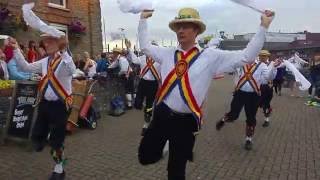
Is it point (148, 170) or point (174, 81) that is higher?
point (174, 81)

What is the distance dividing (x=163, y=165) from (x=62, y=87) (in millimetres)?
1910

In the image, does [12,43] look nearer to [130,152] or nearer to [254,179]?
[130,152]

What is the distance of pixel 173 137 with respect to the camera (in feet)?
14.7

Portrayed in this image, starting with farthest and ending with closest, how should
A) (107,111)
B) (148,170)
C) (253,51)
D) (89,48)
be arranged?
(89,48), (107,111), (148,170), (253,51)

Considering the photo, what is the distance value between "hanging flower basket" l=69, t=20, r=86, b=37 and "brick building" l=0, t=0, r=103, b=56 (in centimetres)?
8

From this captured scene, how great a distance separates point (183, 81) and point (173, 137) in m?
0.53

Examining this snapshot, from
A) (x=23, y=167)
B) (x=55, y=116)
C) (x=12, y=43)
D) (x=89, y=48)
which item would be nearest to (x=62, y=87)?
(x=55, y=116)

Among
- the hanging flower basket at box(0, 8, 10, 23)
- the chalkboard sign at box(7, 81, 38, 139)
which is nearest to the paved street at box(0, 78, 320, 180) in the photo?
the chalkboard sign at box(7, 81, 38, 139)

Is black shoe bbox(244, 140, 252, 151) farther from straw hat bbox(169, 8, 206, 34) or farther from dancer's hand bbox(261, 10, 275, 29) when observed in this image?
dancer's hand bbox(261, 10, 275, 29)

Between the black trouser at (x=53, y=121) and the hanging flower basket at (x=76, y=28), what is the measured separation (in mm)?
11362

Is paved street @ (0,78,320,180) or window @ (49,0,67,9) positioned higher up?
window @ (49,0,67,9)

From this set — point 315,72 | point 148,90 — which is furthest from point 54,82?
point 315,72

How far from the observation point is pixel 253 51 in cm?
420

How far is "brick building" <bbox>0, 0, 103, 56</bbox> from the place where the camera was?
47.9ft
